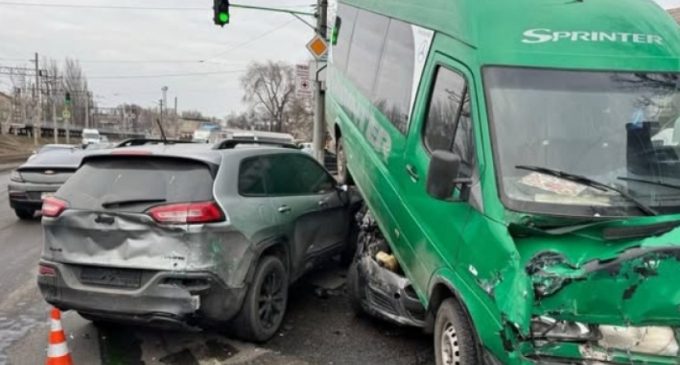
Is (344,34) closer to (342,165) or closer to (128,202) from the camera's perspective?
(342,165)

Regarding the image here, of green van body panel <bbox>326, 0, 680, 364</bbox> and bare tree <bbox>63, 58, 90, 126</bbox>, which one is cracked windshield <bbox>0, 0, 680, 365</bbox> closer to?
green van body panel <bbox>326, 0, 680, 364</bbox>

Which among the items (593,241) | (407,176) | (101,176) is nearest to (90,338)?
(101,176)

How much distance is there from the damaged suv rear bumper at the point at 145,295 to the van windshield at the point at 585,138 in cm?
235

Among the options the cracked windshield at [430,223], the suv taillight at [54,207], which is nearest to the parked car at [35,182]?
the cracked windshield at [430,223]

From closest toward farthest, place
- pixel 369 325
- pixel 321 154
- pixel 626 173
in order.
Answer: pixel 626 173, pixel 369 325, pixel 321 154

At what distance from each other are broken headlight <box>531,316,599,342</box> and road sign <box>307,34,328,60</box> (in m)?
11.9

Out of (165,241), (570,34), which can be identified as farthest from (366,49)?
(165,241)

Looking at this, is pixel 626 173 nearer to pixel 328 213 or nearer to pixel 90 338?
pixel 328 213

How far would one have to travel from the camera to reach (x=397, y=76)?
5.61 metres

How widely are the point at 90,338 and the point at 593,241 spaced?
4206 mm

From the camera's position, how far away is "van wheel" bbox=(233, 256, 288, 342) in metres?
4.76

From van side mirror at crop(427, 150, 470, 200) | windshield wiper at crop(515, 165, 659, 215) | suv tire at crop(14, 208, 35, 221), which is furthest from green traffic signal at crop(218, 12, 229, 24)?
windshield wiper at crop(515, 165, 659, 215)

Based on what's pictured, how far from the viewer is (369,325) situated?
5676 millimetres

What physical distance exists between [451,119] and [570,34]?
37.9 inches
